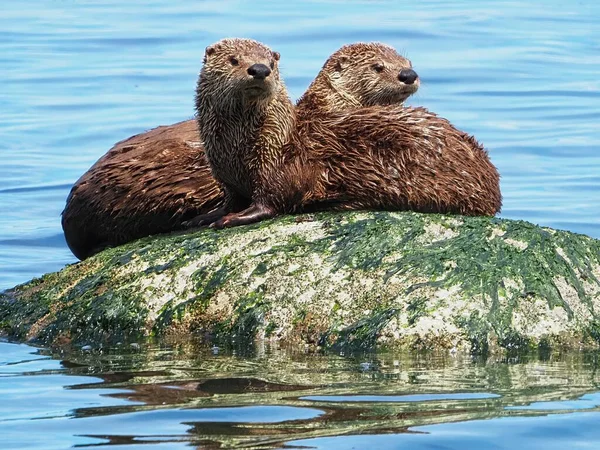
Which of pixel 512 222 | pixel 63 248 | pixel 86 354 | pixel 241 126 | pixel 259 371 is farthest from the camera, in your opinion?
pixel 63 248

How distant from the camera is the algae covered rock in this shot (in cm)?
751

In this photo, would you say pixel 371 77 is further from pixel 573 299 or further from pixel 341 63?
pixel 573 299

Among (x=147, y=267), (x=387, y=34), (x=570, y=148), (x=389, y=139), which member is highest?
(x=387, y=34)

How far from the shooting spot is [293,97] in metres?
12.3

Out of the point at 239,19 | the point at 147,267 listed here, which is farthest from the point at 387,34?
the point at 147,267

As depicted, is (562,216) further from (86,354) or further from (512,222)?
(86,354)

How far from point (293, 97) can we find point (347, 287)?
15.7ft

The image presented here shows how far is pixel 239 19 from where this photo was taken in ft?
84.8

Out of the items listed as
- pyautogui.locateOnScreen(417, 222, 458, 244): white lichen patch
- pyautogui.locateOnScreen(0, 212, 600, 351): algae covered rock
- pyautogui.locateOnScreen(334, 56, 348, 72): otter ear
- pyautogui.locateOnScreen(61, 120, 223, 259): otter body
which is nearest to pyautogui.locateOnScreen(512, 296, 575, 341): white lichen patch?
pyautogui.locateOnScreen(0, 212, 600, 351): algae covered rock

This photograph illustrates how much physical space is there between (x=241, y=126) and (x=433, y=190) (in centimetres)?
129

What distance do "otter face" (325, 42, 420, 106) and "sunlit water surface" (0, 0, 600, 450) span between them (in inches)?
122

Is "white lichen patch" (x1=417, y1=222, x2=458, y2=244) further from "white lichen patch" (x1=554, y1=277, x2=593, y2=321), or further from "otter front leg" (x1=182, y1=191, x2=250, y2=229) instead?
"otter front leg" (x1=182, y1=191, x2=250, y2=229)

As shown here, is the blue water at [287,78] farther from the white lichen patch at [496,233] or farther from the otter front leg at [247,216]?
the white lichen patch at [496,233]

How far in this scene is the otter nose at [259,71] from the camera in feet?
28.0
